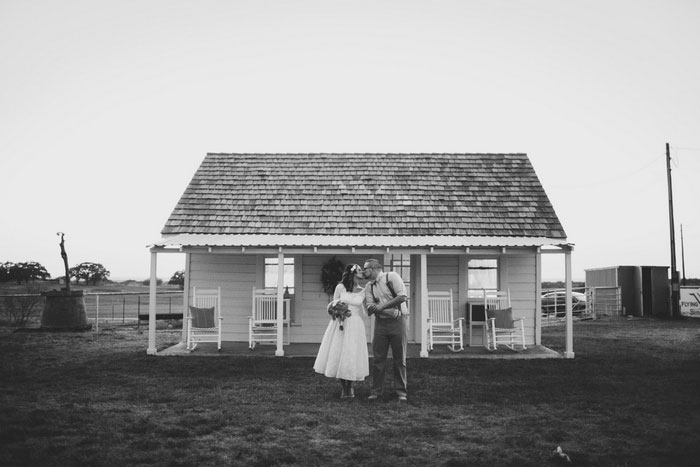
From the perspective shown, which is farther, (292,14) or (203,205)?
(292,14)

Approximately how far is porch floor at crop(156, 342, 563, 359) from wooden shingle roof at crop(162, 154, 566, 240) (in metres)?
2.52

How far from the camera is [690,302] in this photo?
918 inches

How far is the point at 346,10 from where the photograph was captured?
18391 mm

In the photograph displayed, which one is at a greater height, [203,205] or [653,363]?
[203,205]

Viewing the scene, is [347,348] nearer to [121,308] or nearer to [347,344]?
[347,344]

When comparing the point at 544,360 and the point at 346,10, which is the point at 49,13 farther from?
the point at 544,360

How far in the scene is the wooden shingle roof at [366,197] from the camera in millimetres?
12695

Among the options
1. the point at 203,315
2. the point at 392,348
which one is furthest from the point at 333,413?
the point at 203,315

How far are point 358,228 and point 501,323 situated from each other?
372 centimetres

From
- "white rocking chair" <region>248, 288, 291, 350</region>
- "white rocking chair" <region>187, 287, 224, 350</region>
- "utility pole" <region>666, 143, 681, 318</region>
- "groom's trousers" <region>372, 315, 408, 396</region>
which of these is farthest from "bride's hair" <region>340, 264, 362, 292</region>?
"utility pole" <region>666, 143, 681, 318</region>

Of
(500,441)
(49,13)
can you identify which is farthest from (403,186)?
(49,13)

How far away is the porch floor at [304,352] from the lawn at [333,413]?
53cm

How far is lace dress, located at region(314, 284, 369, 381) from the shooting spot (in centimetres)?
704

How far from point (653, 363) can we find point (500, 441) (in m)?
6.43
